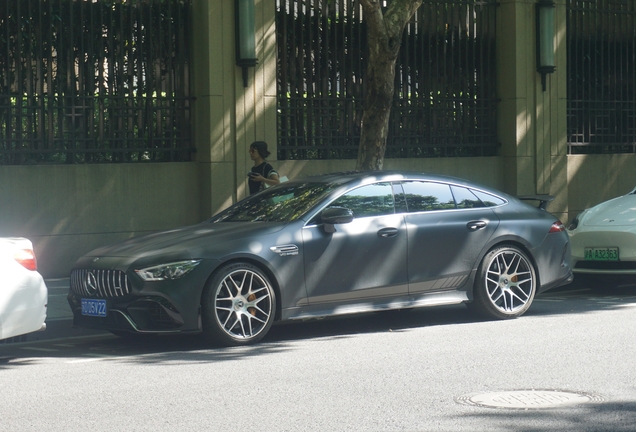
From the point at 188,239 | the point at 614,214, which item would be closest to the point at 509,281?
the point at 614,214

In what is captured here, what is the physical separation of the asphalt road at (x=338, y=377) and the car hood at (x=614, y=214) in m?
2.04

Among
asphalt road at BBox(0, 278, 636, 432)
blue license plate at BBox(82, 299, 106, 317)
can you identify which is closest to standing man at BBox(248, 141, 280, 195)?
asphalt road at BBox(0, 278, 636, 432)

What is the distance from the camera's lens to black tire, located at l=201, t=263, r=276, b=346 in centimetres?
869

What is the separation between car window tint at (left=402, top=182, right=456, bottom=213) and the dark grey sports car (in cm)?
1

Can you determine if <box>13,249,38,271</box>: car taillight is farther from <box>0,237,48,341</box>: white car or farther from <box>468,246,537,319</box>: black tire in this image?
<box>468,246,537,319</box>: black tire

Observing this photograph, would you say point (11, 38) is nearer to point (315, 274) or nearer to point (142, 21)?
point (142, 21)

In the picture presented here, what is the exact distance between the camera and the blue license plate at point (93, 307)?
8.86 metres

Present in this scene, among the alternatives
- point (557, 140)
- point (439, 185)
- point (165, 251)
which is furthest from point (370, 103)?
point (557, 140)

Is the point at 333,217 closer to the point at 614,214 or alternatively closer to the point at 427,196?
the point at 427,196

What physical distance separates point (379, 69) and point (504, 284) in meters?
3.88

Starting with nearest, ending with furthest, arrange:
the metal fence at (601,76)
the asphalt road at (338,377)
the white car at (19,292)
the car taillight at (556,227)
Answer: the asphalt road at (338,377) → the white car at (19,292) → the car taillight at (556,227) → the metal fence at (601,76)

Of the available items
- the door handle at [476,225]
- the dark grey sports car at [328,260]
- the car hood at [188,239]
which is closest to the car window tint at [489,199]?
the dark grey sports car at [328,260]

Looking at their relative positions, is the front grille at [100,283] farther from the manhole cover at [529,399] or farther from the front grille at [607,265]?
the front grille at [607,265]

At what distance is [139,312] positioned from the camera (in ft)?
28.3
